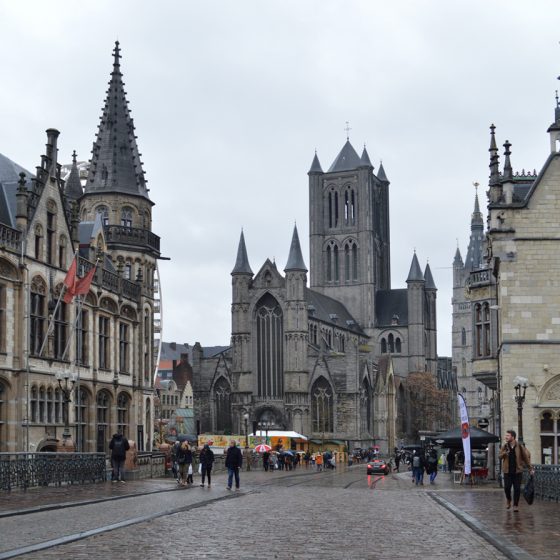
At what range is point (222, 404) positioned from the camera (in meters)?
109

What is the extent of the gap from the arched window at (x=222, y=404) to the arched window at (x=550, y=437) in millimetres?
76142

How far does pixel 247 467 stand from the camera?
2378 inches

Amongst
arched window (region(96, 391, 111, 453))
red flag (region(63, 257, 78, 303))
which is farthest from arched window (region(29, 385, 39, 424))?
arched window (region(96, 391, 111, 453))

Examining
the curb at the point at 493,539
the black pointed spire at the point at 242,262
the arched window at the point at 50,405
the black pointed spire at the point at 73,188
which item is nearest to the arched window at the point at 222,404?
the black pointed spire at the point at 242,262

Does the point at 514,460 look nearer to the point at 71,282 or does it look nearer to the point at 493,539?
the point at 493,539

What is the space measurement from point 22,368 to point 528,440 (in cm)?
1878

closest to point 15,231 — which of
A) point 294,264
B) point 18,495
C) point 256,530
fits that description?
point 18,495

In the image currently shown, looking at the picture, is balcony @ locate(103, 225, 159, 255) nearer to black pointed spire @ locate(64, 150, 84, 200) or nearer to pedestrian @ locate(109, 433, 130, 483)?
black pointed spire @ locate(64, 150, 84, 200)

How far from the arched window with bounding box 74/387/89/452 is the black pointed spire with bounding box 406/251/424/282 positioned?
294 ft

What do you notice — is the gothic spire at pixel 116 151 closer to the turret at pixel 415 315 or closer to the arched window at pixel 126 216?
the arched window at pixel 126 216

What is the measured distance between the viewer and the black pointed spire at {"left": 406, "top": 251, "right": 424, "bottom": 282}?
131 m

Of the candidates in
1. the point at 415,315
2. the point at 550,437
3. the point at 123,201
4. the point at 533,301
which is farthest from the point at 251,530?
the point at 415,315

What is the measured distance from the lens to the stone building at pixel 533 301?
33.3m

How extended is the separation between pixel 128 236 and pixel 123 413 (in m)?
11.0
